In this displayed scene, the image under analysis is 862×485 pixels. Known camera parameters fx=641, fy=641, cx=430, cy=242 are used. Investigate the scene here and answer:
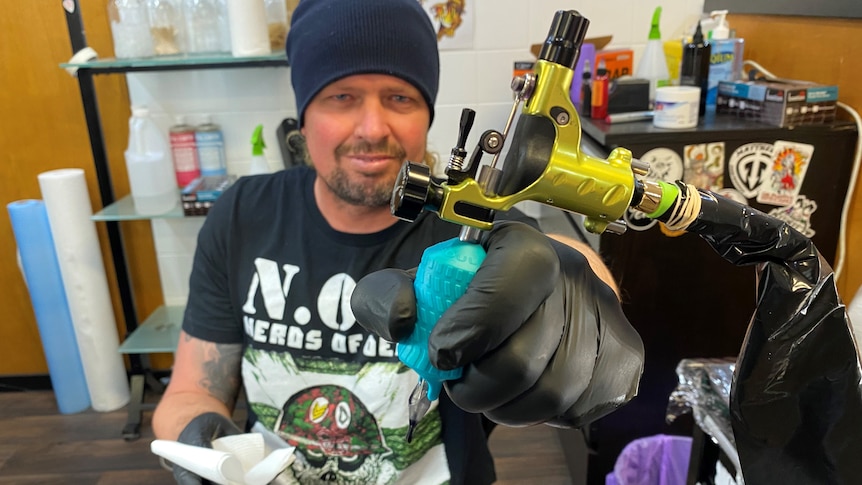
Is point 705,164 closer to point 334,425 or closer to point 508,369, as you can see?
point 334,425

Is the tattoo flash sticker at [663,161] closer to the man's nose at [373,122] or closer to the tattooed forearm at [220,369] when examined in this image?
the man's nose at [373,122]

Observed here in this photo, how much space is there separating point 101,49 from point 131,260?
655mm

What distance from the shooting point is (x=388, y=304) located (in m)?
0.50

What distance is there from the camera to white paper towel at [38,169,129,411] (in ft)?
5.98

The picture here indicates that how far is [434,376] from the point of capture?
0.49 m

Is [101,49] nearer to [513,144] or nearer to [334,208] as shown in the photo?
[334,208]

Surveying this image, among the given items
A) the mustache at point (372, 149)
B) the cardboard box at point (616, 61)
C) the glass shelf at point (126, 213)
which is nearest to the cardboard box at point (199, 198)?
the glass shelf at point (126, 213)

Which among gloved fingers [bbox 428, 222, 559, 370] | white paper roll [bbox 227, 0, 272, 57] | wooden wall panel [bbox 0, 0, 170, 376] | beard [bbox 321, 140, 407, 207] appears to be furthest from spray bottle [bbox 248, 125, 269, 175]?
gloved fingers [bbox 428, 222, 559, 370]

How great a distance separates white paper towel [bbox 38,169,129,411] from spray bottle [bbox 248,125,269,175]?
53 cm

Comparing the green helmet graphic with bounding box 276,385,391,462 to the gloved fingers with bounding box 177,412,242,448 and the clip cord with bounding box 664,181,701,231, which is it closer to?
the gloved fingers with bounding box 177,412,242,448

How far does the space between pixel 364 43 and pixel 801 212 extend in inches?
36.8

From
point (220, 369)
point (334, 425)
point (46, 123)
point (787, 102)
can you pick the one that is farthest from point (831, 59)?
point (46, 123)

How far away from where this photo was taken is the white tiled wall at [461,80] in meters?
1.74

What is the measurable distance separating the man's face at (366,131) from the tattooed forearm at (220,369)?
34 centimetres
